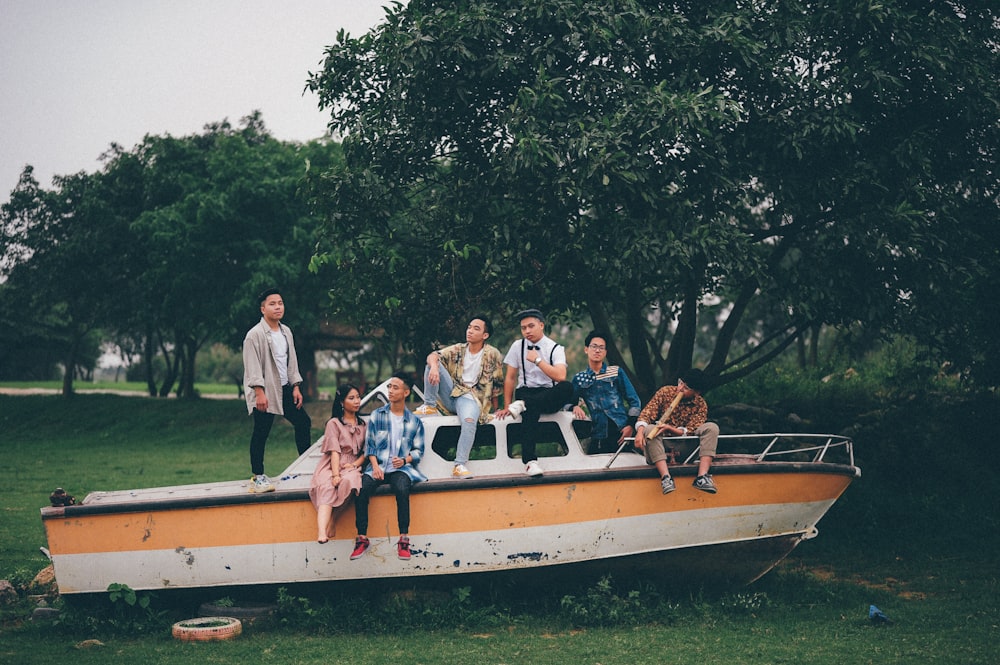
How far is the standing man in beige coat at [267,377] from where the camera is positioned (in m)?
8.70

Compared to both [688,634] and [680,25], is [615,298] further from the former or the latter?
[688,634]

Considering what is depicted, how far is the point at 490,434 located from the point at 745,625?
2.85m

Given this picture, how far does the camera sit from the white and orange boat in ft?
27.9

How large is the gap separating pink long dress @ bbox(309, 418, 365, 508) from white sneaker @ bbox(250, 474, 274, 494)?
420 mm

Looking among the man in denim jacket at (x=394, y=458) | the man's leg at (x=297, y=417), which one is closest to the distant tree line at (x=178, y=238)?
the man's leg at (x=297, y=417)

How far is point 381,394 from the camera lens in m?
9.19

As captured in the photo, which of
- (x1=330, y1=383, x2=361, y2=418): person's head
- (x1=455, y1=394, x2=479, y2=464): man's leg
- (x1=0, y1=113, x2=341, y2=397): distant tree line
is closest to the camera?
(x1=330, y1=383, x2=361, y2=418): person's head

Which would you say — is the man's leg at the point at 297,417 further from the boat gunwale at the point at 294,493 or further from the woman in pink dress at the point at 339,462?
the boat gunwale at the point at 294,493

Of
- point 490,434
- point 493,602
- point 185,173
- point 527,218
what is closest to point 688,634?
point 493,602

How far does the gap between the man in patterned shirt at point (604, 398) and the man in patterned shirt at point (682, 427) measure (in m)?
0.35

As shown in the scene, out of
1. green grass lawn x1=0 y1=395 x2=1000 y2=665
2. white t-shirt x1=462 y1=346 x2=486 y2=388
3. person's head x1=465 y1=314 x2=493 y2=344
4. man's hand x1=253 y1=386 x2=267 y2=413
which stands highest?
person's head x1=465 y1=314 x2=493 y2=344

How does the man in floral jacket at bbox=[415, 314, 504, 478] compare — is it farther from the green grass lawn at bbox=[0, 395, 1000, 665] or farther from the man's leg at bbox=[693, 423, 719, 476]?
the man's leg at bbox=[693, 423, 719, 476]

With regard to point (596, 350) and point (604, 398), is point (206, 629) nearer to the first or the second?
point (604, 398)

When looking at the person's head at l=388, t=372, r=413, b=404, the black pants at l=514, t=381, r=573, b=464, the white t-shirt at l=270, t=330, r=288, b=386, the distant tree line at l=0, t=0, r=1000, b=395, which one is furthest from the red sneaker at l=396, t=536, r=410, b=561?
the distant tree line at l=0, t=0, r=1000, b=395
